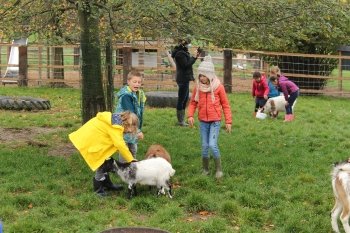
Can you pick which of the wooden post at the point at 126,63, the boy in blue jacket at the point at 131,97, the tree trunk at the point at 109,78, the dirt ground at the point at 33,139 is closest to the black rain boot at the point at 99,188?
the boy in blue jacket at the point at 131,97

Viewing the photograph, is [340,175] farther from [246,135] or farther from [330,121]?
[330,121]

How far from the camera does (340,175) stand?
227 inches

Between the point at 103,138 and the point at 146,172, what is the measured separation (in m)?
0.66

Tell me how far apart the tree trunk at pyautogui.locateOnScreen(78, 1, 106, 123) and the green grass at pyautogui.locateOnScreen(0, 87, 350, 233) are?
3.11 feet

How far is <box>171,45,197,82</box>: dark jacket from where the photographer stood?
11266 mm

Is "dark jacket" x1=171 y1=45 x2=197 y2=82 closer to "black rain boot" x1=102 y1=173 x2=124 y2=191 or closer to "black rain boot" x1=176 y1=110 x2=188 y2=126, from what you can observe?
"black rain boot" x1=176 y1=110 x2=188 y2=126

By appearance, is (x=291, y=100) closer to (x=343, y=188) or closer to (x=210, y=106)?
(x=210, y=106)

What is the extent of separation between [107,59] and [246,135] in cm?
304

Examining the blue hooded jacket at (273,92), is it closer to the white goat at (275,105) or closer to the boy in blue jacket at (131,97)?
the white goat at (275,105)

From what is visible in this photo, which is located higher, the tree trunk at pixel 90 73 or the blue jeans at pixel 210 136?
the tree trunk at pixel 90 73

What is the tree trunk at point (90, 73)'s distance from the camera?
927 centimetres

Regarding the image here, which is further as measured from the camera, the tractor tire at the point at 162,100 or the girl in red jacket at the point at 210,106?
the tractor tire at the point at 162,100

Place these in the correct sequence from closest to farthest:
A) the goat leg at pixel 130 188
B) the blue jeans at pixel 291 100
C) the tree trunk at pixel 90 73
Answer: the goat leg at pixel 130 188 → the tree trunk at pixel 90 73 → the blue jeans at pixel 291 100

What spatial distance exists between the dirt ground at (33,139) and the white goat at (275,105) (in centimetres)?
491
